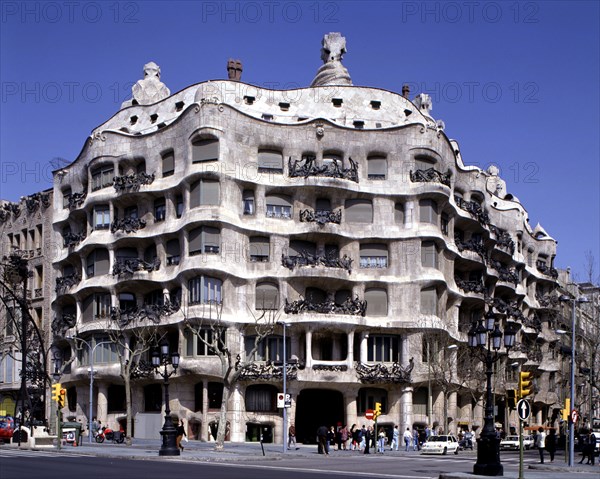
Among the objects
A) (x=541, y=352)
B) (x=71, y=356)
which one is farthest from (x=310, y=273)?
(x=541, y=352)

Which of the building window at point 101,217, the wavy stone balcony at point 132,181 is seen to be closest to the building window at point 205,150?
the wavy stone balcony at point 132,181

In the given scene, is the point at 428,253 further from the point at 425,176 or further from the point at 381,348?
the point at 381,348

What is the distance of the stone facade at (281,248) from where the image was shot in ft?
205

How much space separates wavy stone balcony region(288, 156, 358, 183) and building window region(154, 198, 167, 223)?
899 cm

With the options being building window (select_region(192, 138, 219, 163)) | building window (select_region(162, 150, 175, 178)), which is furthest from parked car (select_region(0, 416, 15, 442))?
building window (select_region(192, 138, 219, 163))

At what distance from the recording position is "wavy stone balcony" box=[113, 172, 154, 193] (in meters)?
65.9

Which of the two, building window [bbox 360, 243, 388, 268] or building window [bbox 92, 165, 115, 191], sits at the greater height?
building window [bbox 92, 165, 115, 191]

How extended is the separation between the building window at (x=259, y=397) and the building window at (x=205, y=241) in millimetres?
9500

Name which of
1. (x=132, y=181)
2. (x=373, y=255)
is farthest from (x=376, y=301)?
(x=132, y=181)

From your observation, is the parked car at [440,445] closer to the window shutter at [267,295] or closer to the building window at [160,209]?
the window shutter at [267,295]

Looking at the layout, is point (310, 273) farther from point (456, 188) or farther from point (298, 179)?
point (456, 188)

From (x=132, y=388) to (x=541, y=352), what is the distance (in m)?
43.9

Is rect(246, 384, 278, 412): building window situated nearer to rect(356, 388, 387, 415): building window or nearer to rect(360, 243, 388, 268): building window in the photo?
rect(356, 388, 387, 415): building window

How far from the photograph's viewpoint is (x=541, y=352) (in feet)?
304
